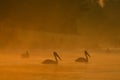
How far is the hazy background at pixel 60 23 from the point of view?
2261cm

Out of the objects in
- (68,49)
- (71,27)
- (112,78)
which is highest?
(71,27)

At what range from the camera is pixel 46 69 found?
554 inches

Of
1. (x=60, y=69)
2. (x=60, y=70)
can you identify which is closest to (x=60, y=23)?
(x=60, y=69)

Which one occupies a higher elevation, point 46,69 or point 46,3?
point 46,3

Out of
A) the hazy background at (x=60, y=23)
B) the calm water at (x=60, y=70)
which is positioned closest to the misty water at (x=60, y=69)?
the calm water at (x=60, y=70)

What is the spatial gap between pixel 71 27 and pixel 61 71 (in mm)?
10707

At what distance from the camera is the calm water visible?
41.4 feet

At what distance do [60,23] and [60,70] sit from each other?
10.5 metres

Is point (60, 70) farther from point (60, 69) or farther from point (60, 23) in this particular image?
point (60, 23)

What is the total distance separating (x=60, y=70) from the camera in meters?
13.7

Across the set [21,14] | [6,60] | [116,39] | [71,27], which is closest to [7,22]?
[21,14]

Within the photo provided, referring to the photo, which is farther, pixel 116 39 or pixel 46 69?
pixel 116 39

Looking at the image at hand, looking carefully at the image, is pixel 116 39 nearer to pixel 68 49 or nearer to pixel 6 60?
pixel 68 49

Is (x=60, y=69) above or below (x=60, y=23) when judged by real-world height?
below
